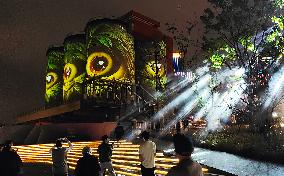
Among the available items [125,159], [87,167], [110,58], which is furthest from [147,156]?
[110,58]

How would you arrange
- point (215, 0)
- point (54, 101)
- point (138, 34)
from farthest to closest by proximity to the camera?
point (54, 101) < point (138, 34) < point (215, 0)

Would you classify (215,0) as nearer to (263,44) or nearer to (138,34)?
(263,44)

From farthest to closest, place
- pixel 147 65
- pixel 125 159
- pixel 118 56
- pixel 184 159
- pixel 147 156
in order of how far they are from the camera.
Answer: pixel 147 65 → pixel 118 56 → pixel 125 159 → pixel 147 156 → pixel 184 159

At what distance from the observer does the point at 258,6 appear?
24.6 metres

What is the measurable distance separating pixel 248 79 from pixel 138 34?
36.9 metres

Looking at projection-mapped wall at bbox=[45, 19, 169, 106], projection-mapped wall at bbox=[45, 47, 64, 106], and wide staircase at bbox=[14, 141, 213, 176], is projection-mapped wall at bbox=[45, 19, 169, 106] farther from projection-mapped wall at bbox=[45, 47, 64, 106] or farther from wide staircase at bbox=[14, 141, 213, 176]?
wide staircase at bbox=[14, 141, 213, 176]

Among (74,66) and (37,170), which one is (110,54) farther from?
(37,170)

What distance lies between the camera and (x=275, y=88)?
2647cm

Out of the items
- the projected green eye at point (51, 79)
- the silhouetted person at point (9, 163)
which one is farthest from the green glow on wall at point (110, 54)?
the silhouetted person at point (9, 163)

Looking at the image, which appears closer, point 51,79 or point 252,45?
point 252,45

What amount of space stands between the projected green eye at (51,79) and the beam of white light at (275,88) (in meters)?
53.4

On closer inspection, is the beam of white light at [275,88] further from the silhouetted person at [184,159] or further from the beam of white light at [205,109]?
the beam of white light at [205,109]

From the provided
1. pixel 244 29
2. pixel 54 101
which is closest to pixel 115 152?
pixel 244 29

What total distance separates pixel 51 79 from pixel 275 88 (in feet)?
183
